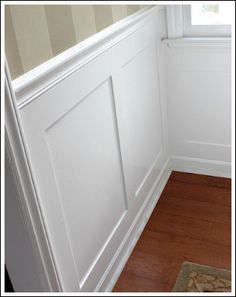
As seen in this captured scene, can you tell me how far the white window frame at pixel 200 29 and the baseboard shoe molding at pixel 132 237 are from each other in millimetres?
807

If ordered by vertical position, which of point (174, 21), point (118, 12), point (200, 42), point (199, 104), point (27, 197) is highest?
point (118, 12)

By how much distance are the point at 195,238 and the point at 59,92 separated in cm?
117

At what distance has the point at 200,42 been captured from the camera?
83.8 inches

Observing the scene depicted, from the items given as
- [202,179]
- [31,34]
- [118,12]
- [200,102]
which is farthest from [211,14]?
[31,34]

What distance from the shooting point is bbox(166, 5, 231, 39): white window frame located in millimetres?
2122

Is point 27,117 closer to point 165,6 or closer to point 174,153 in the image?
point 165,6

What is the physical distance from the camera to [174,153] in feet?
8.37

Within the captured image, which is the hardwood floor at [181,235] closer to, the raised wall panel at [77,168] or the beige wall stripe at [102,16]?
the raised wall panel at [77,168]

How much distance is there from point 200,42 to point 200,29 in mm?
Result: 94

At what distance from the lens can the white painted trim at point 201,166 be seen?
246 cm

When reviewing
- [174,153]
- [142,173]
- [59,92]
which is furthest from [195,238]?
[59,92]

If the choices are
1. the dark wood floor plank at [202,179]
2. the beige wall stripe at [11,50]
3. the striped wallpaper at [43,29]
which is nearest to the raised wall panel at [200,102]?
the dark wood floor plank at [202,179]

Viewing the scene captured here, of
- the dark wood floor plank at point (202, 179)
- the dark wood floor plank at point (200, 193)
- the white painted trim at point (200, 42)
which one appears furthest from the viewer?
the dark wood floor plank at point (202, 179)

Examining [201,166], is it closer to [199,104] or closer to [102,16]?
[199,104]
